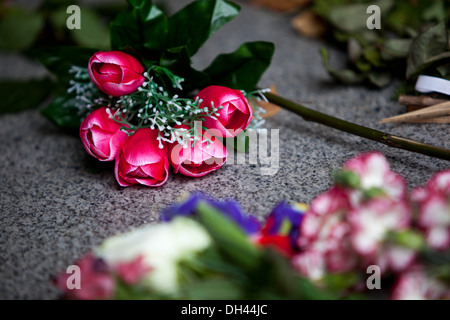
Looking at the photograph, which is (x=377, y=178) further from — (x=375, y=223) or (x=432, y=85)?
(x=432, y=85)

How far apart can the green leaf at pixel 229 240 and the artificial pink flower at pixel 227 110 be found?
187mm

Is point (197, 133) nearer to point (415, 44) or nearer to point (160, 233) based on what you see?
point (160, 233)

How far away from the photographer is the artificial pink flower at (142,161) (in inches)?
18.4

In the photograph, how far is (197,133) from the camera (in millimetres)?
482

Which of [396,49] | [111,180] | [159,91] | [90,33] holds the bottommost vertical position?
[111,180]

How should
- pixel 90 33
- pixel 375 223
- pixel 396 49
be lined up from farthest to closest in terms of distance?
pixel 90 33 → pixel 396 49 → pixel 375 223

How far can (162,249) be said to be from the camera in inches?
11.9

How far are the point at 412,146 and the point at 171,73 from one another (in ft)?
0.96

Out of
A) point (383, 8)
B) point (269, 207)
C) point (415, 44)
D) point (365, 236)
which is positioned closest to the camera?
point (365, 236)

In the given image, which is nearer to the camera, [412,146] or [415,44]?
[412,146]

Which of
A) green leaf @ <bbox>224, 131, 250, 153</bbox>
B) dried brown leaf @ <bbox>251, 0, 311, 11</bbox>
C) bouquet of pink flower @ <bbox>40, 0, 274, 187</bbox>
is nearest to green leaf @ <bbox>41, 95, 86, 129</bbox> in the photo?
bouquet of pink flower @ <bbox>40, 0, 274, 187</bbox>

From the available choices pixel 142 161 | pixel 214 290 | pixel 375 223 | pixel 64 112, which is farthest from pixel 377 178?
pixel 64 112

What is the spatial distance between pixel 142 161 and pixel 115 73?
11cm
